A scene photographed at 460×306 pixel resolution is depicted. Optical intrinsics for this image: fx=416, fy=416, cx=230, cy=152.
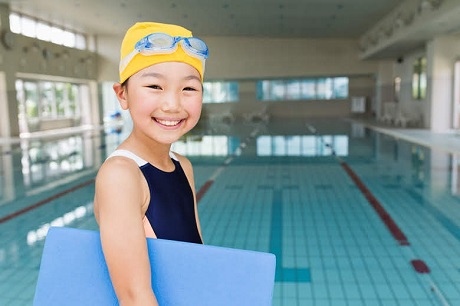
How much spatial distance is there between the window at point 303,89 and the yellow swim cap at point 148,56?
20942mm

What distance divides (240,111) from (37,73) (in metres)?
10.2

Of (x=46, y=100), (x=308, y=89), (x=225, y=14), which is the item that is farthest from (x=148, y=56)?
(x=308, y=89)

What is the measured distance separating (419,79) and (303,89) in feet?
26.2

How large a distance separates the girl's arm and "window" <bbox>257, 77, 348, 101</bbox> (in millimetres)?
21110

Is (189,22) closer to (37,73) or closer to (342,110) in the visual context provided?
(37,73)

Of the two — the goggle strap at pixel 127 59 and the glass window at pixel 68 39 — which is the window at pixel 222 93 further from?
the goggle strap at pixel 127 59

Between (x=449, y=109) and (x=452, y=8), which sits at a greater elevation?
(x=452, y=8)

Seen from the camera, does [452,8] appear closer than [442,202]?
No

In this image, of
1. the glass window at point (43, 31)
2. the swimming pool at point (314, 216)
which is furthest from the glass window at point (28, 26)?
the swimming pool at point (314, 216)

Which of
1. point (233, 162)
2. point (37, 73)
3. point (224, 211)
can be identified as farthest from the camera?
point (37, 73)

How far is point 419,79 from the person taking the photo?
14.0 metres

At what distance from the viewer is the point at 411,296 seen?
7.73ft

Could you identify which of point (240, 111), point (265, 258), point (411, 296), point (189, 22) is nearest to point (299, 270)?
point (411, 296)

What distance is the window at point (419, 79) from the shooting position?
13432 mm
